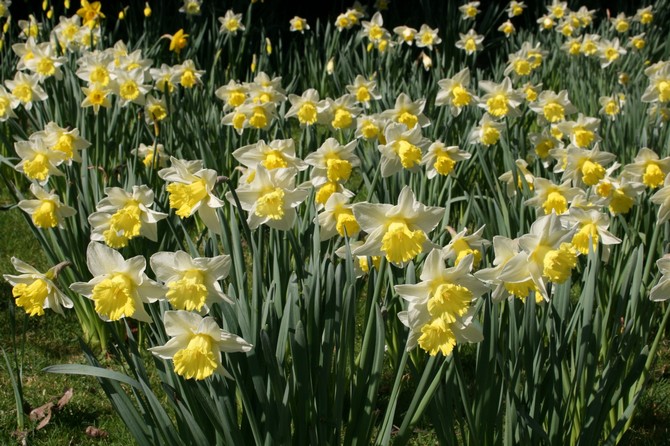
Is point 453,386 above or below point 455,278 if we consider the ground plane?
below

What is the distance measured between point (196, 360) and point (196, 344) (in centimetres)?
3

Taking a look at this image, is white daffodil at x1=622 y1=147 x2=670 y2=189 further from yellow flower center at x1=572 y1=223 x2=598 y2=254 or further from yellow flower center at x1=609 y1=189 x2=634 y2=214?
yellow flower center at x1=572 y1=223 x2=598 y2=254

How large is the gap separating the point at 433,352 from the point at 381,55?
4177mm

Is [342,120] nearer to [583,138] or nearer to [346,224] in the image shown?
[583,138]

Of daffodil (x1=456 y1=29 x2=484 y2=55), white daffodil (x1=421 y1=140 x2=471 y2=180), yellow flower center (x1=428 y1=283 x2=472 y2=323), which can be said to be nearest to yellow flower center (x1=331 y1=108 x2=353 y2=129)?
white daffodil (x1=421 y1=140 x2=471 y2=180)

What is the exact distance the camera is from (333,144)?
2.36 m

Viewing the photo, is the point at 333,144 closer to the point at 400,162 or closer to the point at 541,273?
the point at 400,162

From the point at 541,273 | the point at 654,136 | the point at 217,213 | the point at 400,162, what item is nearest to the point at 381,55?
the point at 654,136

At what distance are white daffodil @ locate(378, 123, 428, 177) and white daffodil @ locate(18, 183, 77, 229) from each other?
102 centimetres

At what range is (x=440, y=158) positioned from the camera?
279cm

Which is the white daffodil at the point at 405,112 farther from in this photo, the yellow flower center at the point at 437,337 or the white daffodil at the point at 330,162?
the yellow flower center at the point at 437,337

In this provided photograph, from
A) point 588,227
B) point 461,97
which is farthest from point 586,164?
point 461,97

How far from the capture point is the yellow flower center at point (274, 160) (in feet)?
7.51

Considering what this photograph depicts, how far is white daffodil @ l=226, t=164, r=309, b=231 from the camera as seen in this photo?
6.18ft
